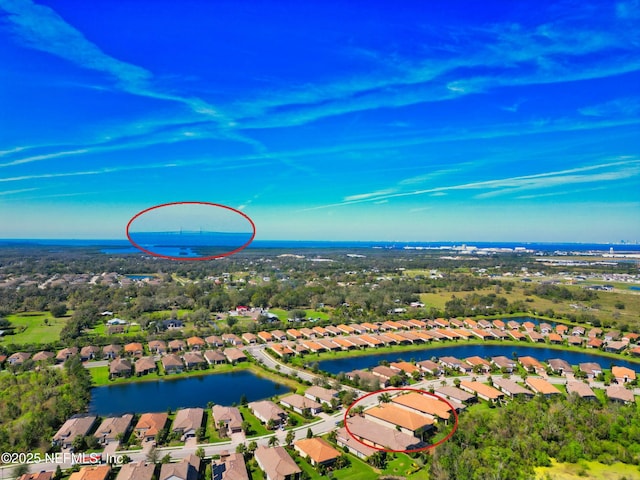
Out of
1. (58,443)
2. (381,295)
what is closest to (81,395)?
(58,443)

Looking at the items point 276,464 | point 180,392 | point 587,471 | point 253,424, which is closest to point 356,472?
point 276,464

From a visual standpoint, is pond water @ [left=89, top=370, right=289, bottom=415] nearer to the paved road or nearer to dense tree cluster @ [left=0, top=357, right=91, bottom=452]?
dense tree cluster @ [left=0, top=357, right=91, bottom=452]

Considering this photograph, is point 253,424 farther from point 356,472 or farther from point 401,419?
point 401,419

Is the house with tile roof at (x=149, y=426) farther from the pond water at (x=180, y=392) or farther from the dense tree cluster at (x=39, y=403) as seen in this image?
the dense tree cluster at (x=39, y=403)

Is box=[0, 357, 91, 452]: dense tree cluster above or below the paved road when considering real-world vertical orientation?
above

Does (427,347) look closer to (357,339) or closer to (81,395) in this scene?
(357,339)

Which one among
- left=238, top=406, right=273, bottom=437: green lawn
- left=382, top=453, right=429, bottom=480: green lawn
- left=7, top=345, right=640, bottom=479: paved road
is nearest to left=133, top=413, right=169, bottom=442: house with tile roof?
left=7, top=345, right=640, bottom=479: paved road
